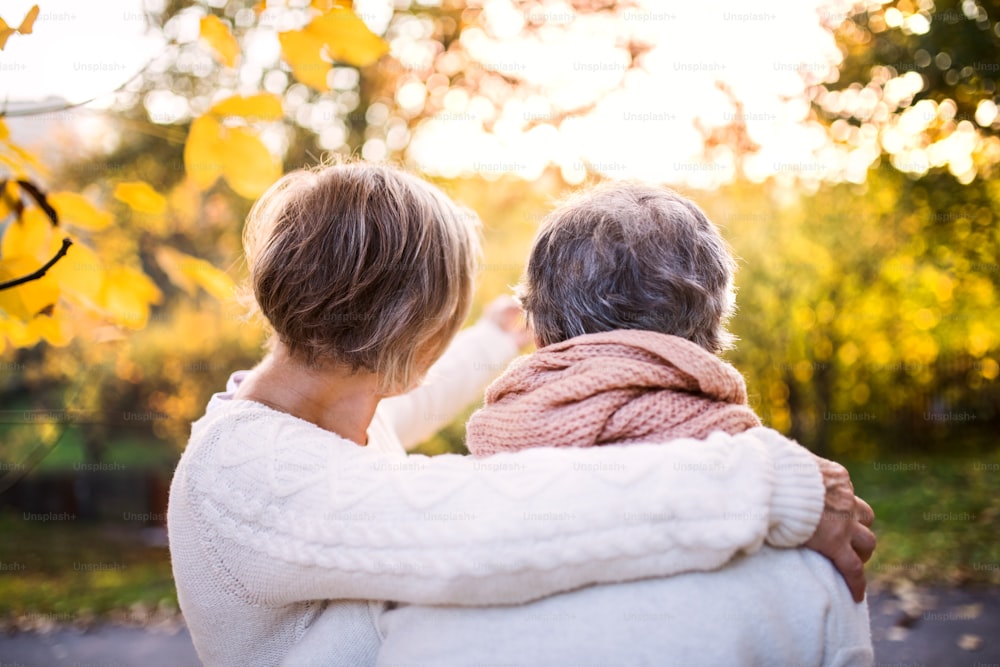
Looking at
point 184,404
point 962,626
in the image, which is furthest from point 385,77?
point 962,626

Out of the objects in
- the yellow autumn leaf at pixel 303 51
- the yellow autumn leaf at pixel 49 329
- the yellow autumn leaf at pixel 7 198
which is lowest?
the yellow autumn leaf at pixel 49 329

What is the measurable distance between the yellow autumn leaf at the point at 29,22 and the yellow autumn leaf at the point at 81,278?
38 centimetres

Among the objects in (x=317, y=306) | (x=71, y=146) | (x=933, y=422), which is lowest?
(x=933, y=422)

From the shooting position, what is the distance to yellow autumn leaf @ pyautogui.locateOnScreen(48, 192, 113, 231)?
1394mm

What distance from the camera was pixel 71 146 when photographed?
7.01 metres

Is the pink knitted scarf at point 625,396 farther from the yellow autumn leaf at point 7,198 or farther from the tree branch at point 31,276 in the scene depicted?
the yellow autumn leaf at point 7,198

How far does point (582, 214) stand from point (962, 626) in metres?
4.44

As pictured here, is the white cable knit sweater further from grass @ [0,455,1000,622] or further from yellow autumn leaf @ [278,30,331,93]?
grass @ [0,455,1000,622]

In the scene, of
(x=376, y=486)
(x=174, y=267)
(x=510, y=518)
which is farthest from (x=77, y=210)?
(x=510, y=518)

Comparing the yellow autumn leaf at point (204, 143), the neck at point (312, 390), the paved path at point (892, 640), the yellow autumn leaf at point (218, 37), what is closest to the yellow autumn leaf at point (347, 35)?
the yellow autumn leaf at point (218, 37)

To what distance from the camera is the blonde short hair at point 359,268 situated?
1703 millimetres

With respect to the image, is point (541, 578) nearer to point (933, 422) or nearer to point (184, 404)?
point (184, 404)

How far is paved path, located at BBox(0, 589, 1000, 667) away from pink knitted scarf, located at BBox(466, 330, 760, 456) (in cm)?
361

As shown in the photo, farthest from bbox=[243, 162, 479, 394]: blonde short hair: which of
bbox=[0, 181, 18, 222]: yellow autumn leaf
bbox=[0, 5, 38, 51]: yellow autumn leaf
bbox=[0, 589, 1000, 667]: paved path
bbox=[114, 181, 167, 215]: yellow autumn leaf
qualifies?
bbox=[0, 589, 1000, 667]: paved path
